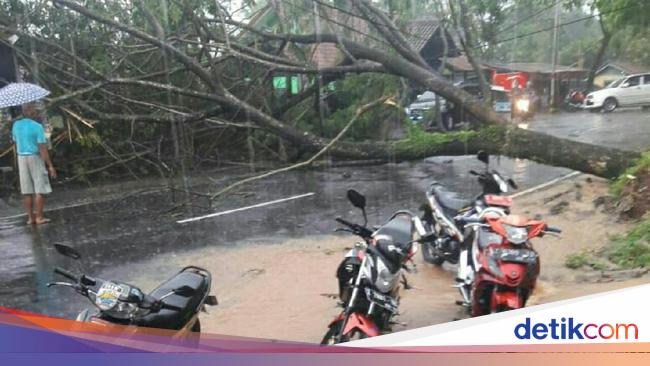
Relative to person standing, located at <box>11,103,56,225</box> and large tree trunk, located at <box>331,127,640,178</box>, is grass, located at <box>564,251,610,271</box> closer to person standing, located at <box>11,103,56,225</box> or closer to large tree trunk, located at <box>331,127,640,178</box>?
large tree trunk, located at <box>331,127,640,178</box>

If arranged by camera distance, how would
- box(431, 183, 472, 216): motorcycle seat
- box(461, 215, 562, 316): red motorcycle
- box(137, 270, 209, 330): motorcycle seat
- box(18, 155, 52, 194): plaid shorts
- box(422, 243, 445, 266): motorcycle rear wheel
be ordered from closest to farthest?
box(137, 270, 209, 330): motorcycle seat < box(461, 215, 562, 316): red motorcycle < box(18, 155, 52, 194): plaid shorts < box(431, 183, 472, 216): motorcycle seat < box(422, 243, 445, 266): motorcycle rear wheel

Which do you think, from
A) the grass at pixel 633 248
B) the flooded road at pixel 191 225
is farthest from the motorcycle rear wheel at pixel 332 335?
the grass at pixel 633 248

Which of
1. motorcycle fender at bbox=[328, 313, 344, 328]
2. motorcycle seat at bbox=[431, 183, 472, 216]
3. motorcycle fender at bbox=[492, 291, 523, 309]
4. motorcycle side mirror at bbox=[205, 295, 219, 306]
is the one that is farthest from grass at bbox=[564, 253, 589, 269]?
motorcycle side mirror at bbox=[205, 295, 219, 306]

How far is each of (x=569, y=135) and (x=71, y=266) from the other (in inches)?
74.3

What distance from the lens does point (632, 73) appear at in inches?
72.7

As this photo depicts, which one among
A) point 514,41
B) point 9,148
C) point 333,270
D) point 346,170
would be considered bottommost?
point 333,270

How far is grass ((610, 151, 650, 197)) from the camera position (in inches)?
73.1

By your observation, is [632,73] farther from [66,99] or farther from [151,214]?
[66,99]

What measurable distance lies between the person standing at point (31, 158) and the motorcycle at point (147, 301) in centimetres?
30

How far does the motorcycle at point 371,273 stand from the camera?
204cm

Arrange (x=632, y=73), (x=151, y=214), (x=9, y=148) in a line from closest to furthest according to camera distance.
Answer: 1. (x=632, y=73)
2. (x=9, y=148)
3. (x=151, y=214)

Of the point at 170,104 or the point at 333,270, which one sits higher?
the point at 170,104

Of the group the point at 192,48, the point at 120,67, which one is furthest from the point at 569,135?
the point at 120,67

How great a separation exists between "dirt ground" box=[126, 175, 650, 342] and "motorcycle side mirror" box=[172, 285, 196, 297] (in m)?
0.12
